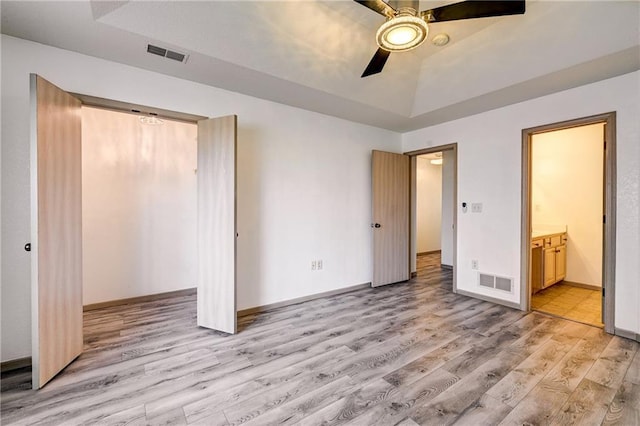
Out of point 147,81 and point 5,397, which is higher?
point 147,81

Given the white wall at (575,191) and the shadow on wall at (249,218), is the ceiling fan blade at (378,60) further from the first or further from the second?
the white wall at (575,191)

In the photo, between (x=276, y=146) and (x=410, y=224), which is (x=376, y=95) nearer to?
(x=276, y=146)

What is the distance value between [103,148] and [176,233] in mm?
1429

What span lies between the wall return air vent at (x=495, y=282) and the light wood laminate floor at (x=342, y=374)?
391 millimetres

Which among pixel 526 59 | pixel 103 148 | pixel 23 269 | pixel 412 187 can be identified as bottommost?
pixel 23 269

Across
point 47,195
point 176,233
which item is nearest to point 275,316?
point 176,233

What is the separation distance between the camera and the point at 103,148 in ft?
11.7

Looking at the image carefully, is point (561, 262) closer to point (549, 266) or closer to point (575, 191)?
point (549, 266)

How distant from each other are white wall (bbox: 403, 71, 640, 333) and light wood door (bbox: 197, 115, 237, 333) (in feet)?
10.6

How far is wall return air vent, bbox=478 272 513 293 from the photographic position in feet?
11.7

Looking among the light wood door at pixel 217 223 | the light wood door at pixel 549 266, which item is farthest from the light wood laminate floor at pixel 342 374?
the light wood door at pixel 549 266

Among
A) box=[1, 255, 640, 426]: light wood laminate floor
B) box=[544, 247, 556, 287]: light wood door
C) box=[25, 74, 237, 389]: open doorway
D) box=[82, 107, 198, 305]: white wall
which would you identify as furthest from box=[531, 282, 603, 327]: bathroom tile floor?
box=[82, 107, 198, 305]: white wall

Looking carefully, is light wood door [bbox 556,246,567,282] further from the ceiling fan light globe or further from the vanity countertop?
the ceiling fan light globe

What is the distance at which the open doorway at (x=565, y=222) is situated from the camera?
3.42 metres
